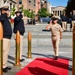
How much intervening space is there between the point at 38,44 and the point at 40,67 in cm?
853

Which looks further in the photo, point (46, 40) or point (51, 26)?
point (46, 40)

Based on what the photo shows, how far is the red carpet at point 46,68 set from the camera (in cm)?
937

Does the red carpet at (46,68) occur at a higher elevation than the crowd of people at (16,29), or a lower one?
lower

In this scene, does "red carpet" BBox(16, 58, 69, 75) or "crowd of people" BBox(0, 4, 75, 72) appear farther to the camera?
"crowd of people" BBox(0, 4, 75, 72)

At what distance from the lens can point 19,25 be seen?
11500mm

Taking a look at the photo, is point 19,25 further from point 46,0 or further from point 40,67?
point 46,0

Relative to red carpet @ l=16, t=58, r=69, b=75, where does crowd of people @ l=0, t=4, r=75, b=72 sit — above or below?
above

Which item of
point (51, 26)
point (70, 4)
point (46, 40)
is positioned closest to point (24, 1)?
point (70, 4)

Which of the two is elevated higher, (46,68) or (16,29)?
(16,29)

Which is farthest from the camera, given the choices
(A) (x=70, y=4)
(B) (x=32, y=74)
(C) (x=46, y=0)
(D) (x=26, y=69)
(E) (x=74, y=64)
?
(C) (x=46, y=0)

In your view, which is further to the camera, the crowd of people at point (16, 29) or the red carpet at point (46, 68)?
the crowd of people at point (16, 29)

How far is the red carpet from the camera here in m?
9.37

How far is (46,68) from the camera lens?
10.2 metres

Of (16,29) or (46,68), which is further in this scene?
(16,29)
